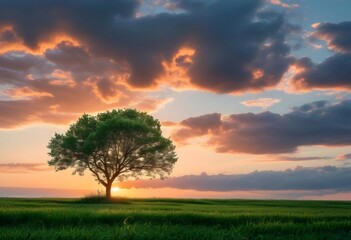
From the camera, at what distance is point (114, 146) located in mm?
57781

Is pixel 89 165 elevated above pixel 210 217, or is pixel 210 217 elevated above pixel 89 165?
pixel 89 165

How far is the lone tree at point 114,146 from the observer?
55.9 meters

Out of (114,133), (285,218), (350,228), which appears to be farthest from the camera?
(114,133)

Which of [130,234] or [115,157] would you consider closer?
[130,234]

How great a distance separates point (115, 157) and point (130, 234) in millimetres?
51718

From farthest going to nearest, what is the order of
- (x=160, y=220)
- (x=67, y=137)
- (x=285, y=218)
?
(x=67, y=137) → (x=285, y=218) → (x=160, y=220)

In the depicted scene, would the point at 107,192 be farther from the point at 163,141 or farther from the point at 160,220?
the point at 160,220

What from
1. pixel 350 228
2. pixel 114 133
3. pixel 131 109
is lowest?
pixel 350 228

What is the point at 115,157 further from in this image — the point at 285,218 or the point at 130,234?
the point at 130,234

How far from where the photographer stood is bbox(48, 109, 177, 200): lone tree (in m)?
55.9

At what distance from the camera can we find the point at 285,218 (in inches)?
762

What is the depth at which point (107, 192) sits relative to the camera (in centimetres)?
5928

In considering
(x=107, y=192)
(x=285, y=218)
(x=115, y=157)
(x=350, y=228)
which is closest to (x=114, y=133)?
(x=115, y=157)

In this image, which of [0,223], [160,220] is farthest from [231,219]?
[0,223]
